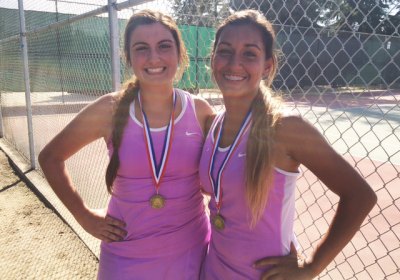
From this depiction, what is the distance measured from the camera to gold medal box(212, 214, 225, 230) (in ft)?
5.21

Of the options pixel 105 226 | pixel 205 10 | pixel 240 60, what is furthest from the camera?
pixel 205 10

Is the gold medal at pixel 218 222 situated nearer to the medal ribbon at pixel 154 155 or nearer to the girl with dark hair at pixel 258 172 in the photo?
the girl with dark hair at pixel 258 172

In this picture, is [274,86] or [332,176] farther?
[274,86]

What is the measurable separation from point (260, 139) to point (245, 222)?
356 millimetres

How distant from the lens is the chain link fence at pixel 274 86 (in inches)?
94.6

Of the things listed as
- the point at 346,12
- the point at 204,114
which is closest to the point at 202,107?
the point at 204,114

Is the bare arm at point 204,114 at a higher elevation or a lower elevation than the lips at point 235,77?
lower

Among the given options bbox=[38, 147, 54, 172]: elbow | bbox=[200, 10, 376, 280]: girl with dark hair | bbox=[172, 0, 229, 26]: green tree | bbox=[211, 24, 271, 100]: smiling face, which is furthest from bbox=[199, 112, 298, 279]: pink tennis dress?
bbox=[172, 0, 229, 26]: green tree

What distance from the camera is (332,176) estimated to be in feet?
4.30

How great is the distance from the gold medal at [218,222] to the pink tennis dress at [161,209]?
0.26 metres

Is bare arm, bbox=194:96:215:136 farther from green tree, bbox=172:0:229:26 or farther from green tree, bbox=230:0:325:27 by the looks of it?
green tree, bbox=172:0:229:26

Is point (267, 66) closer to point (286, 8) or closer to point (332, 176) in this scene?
point (332, 176)

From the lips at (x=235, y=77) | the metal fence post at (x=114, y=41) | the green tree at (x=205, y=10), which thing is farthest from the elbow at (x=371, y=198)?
the metal fence post at (x=114, y=41)

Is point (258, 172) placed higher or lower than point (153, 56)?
lower
